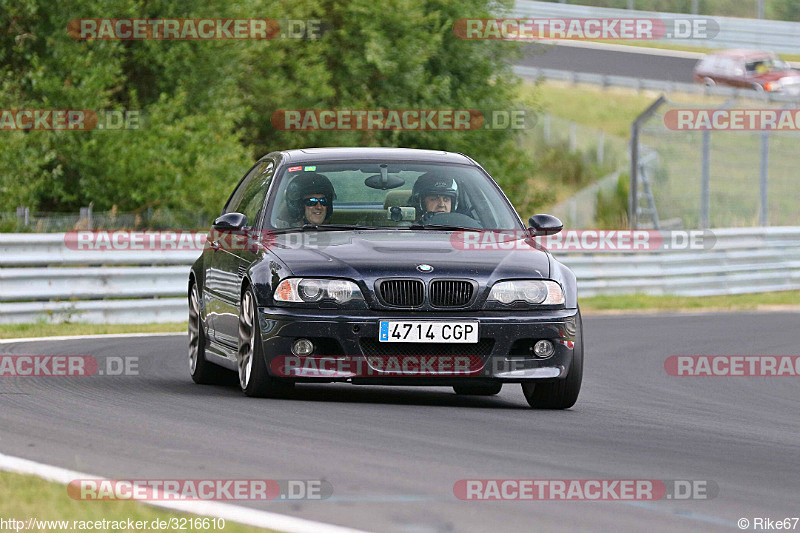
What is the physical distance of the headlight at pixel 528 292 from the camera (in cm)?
900

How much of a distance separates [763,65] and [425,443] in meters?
47.4

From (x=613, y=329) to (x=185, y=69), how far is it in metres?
Answer: 11.8

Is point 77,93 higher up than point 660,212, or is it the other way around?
point 77,93

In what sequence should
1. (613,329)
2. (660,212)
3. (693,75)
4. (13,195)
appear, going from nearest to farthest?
(613,329)
(13,195)
(660,212)
(693,75)

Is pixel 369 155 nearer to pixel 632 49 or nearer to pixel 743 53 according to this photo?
pixel 743 53

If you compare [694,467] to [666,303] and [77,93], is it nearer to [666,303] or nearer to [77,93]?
[666,303]

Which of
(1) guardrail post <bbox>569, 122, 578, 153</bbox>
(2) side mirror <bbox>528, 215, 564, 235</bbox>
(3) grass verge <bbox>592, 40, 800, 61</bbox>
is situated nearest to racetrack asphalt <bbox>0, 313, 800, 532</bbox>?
(2) side mirror <bbox>528, 215, 564, 235</bbox>

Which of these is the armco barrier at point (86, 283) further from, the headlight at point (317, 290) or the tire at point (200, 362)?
the headlight at point (317, 290)

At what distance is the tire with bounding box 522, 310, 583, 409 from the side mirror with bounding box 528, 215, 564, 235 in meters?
0.90

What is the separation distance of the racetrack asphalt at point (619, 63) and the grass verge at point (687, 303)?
97.4ft

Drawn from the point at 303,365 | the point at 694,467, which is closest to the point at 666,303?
the point at 303,365

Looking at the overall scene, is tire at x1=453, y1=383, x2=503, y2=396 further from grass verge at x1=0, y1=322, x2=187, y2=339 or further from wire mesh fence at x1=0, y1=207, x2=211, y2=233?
wire mesh fence at x1=0, y1=207, x2=211, y2=233

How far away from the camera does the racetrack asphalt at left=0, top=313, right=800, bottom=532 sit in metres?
5.70

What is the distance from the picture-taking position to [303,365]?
8930mm
